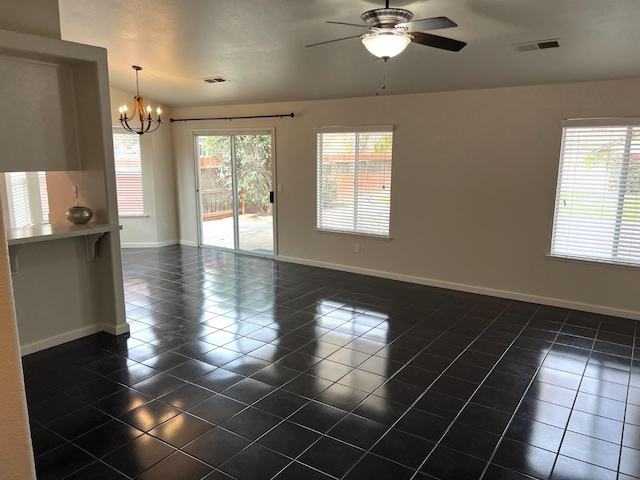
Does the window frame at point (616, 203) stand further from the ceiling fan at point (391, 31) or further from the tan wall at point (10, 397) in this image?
the tan wall at point (10, 397)

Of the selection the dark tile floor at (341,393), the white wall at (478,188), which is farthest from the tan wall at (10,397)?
the white wall at (478,188)

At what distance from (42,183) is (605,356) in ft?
24.5

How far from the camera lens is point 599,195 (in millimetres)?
4797

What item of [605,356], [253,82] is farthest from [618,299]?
[253,82]

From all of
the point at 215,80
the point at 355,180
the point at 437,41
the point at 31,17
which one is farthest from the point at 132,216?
the point at 437,41

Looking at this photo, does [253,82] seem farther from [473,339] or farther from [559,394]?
[559,394]

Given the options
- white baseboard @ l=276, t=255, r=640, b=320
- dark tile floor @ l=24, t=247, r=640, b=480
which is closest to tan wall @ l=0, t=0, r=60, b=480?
dark tile floor @ l=24, t=247, r=640, b=480

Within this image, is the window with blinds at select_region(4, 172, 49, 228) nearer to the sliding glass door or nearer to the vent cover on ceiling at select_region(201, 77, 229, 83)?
the sliding glass door

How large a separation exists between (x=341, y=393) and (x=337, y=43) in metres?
3.10

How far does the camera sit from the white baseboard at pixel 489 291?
4.87m

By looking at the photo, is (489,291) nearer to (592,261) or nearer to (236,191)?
(592,261)

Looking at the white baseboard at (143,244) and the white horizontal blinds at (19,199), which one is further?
the white baseboard at (143,244)

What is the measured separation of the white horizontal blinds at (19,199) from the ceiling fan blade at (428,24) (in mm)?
6013

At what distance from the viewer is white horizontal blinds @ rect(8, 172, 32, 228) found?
6.56m
